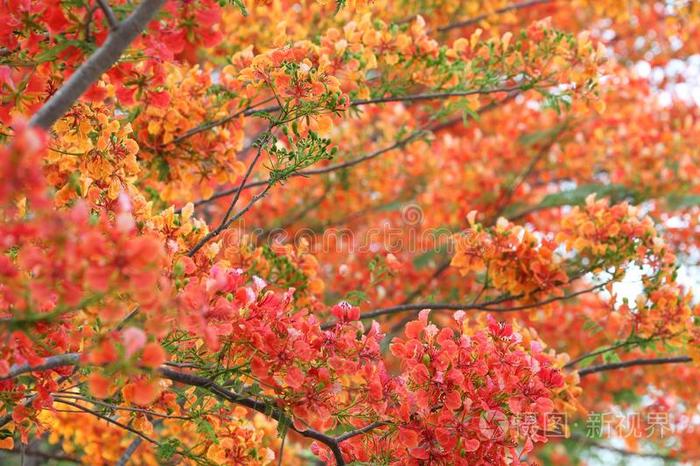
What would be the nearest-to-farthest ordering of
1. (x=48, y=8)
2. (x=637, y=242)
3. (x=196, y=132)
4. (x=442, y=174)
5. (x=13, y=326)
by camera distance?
(x=13, y=326) → (x=48, y=8) → (x=196, y=132) → (x=637, y=242) → (x=442, y=174)

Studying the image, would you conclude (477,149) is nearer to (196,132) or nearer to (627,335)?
(627,335)

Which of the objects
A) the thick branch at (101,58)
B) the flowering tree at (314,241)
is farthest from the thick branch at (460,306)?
the thick branch at (101,58)

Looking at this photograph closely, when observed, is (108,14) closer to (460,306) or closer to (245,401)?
(245,401)

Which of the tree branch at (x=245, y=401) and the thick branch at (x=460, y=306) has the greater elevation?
the thick branch at (x=460, y=306)

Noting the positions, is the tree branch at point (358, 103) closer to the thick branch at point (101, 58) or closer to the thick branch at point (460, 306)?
the thick branch at point (460, 306)

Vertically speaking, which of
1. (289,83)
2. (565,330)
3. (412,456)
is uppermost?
(565,330)

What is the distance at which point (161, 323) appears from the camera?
1.44 m

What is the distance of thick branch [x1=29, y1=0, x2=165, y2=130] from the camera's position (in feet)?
5.17

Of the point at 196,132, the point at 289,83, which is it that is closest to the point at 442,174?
the point at 196,132

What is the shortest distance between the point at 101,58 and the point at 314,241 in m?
4.48

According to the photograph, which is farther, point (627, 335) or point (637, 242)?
point (627, 335)

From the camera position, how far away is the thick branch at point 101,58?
1.58m

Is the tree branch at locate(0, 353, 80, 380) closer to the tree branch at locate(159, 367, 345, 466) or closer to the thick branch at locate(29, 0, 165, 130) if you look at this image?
the tree branch at locate(159, 367, 345, 466)

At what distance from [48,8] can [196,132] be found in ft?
4.31
